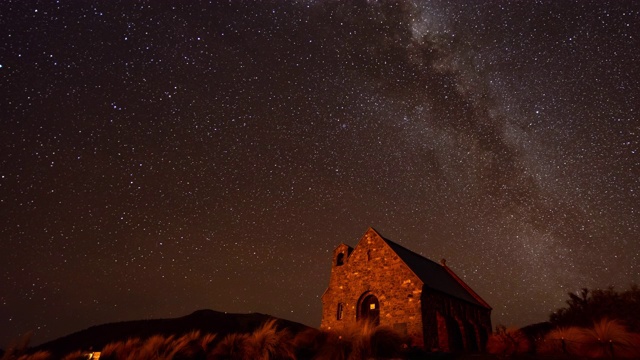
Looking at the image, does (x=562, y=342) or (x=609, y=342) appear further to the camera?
(x=562, y=342)

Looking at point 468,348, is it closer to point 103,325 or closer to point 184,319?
point 184,319

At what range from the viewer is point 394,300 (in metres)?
24.0

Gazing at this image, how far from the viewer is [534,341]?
1800cm

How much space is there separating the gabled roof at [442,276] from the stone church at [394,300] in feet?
1.74

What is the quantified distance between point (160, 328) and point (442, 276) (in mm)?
30443

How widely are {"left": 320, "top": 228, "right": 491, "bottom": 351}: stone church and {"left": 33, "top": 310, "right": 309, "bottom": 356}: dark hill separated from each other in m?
8.34

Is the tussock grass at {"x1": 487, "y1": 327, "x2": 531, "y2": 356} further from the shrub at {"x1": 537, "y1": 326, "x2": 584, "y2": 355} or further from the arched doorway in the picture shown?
the arched doorway

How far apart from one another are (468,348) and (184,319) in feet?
112

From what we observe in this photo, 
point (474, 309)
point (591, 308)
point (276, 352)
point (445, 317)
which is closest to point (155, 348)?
point (276, 352)

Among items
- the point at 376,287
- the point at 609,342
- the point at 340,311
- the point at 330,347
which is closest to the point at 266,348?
the point at 330,347

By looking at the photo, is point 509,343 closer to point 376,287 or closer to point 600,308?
point 376,287

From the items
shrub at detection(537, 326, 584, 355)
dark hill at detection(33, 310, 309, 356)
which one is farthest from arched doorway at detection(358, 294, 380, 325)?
shrub at detection(537, 326, 584, 355)

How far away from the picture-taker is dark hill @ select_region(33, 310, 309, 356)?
113ft

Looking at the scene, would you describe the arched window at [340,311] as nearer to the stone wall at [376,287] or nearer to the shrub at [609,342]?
the stone wall at [376,287]
